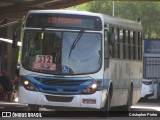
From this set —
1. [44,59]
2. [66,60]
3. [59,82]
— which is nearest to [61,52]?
[66,60]

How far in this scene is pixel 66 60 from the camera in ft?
61.1

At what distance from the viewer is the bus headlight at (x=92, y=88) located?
1834 centimetres

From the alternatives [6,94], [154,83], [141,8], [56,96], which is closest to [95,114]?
[56,96]

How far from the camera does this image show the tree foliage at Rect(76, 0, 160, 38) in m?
30.2

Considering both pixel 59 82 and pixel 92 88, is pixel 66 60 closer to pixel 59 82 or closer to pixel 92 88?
pixel 59 82

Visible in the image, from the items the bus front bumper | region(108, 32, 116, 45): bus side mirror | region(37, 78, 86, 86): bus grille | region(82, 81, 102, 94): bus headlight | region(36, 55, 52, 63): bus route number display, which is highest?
region(108, 32, 116, 45): bus side mirror

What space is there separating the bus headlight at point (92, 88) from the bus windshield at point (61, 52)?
1.29ft

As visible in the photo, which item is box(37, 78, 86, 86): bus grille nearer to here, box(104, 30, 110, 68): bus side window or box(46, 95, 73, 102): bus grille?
box(46, 95, 73, 102): bus grille

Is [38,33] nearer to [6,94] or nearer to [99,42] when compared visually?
[99,42]

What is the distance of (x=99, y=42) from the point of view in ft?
61.8

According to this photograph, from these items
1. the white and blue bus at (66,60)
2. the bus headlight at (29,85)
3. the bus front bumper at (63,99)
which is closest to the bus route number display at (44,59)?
the white and blue bus at (66,60)

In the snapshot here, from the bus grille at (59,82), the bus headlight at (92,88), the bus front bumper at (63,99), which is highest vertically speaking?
the bus grille at (59,82)

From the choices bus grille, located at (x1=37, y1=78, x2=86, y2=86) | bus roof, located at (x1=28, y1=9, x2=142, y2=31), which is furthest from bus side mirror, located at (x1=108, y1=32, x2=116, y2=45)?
bus grille, located at (x1=37, y1=78, x2=86, y2=86)

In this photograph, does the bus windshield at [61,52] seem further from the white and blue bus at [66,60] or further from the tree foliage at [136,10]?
the tree foliage at [136,10]
